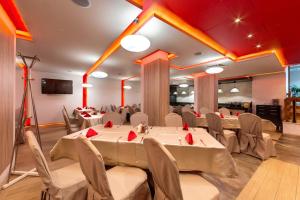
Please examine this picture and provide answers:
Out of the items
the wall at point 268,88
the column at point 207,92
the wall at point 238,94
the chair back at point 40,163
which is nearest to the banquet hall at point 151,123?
the chair back at point 40,163

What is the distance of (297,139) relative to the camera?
4395mm

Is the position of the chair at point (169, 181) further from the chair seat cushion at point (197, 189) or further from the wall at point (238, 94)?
the wall at point (238, 94)

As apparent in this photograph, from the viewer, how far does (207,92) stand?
6387 mm

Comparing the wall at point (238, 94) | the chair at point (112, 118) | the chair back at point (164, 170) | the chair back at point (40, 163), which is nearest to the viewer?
the chair back at point (164, 170)

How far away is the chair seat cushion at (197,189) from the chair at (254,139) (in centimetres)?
235

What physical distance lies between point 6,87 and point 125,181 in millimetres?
2339

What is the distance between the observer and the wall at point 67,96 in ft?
20.9

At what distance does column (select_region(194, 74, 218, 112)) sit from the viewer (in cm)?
620

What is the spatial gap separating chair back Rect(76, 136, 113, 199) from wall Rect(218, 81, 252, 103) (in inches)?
350

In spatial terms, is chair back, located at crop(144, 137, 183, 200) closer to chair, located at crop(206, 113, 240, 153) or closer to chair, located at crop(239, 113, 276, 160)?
chair, located at crop(206, 113, 240, 153)

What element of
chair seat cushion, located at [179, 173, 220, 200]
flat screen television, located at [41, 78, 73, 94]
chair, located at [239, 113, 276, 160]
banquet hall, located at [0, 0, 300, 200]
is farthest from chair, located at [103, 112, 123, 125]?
flat screen television, located at [41, 78, 73, 94]

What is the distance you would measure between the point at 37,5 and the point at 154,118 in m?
3.16

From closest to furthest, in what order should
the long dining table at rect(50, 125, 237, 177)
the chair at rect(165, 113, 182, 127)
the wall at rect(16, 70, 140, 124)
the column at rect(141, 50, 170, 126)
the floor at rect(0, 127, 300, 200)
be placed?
1. the long dining table at rect(50, 125, 237, 177)
2. the floor at rect(0, 127, 300, 200)
3. the chair at rect(165, 113, 182, 127)
4. the column at rect(141, 50, 170, 126)
5. the wall at rect(16, 70, 140, 124)

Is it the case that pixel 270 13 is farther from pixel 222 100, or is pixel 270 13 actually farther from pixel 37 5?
pixel 222 100
